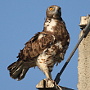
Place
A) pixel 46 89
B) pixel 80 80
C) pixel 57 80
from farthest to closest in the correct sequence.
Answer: pixel 80 80 → pixel 57 80 → pixel 46 89

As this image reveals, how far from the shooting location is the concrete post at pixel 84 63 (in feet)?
32.2

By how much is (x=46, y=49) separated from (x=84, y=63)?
6.33ft

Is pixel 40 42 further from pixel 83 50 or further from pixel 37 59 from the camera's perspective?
pixel 83 50

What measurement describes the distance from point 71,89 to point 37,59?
789mm

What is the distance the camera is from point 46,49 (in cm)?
826

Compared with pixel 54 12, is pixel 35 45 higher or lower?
lower

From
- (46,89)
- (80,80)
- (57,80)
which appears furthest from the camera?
(80,80)

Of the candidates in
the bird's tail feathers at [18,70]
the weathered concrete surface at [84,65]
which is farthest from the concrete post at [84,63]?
the bird's tail feathers at [18,70]

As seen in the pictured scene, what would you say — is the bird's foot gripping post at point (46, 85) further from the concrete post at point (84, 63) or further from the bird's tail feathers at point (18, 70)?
the concrete post at point (84, 63)

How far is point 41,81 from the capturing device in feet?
25.2

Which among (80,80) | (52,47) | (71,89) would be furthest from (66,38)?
(80,80)

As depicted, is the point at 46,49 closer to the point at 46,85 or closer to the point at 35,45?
the point at 35,45

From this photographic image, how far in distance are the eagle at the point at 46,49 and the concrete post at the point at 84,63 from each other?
5.34 feet

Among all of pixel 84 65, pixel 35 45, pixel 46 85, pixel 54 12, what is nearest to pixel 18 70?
pixel 35 45
